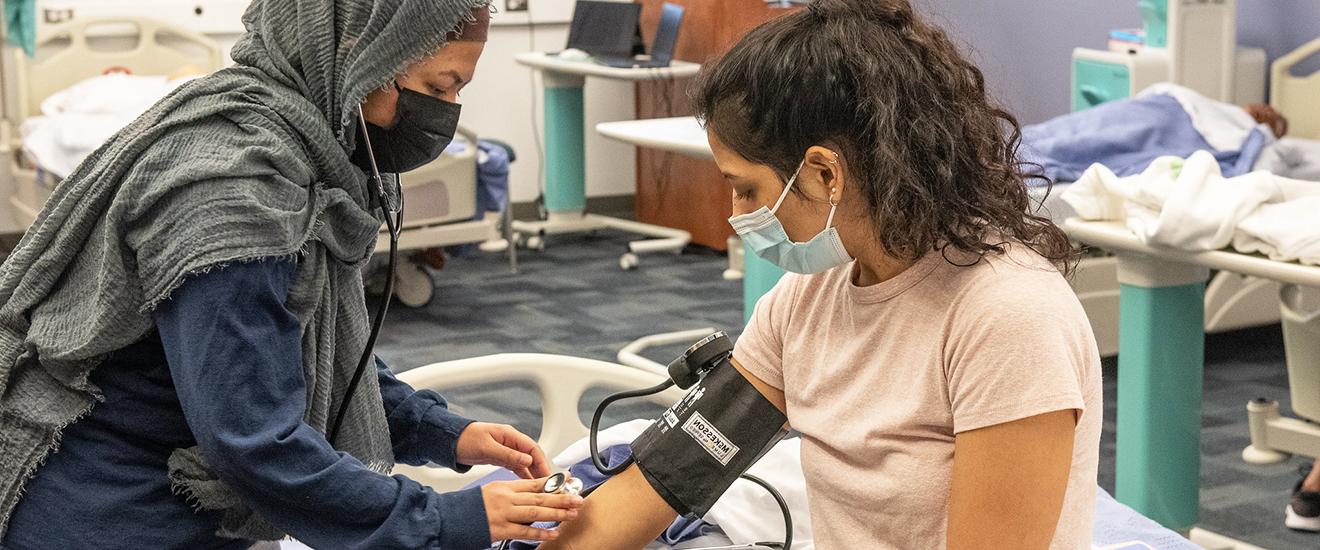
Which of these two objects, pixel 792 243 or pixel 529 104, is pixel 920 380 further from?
pixel 529 104

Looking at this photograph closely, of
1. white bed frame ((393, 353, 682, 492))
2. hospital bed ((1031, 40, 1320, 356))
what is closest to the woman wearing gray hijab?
white bed frame ((393, 353, 682, 492))

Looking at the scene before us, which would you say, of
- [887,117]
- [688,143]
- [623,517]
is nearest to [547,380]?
[623,517]

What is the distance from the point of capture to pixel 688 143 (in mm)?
3695

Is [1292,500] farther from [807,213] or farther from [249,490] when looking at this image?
[249,490]

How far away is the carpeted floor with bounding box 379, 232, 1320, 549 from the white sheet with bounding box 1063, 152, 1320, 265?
0.81 meters

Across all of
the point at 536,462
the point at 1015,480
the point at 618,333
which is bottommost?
the point at 618,333

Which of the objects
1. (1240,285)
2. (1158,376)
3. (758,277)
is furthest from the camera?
(1240,285)

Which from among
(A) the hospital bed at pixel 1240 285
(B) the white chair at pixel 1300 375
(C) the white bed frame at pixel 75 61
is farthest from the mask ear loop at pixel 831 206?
(C) the white bed frame at pixel 75 61

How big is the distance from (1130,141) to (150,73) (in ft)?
12.8

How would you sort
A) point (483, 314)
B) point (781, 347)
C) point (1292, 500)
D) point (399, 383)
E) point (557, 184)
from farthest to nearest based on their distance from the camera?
1. point (557, 184)
2. point (483, 314)
3. point (1292, 500)
4. point (399, 383)
5. point (781, 347)

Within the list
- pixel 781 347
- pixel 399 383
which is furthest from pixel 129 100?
pixel 781 347

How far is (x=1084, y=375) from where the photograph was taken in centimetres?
122

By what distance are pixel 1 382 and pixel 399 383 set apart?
0.45 meters

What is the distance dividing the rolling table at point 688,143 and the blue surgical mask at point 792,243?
1995 millimetres
